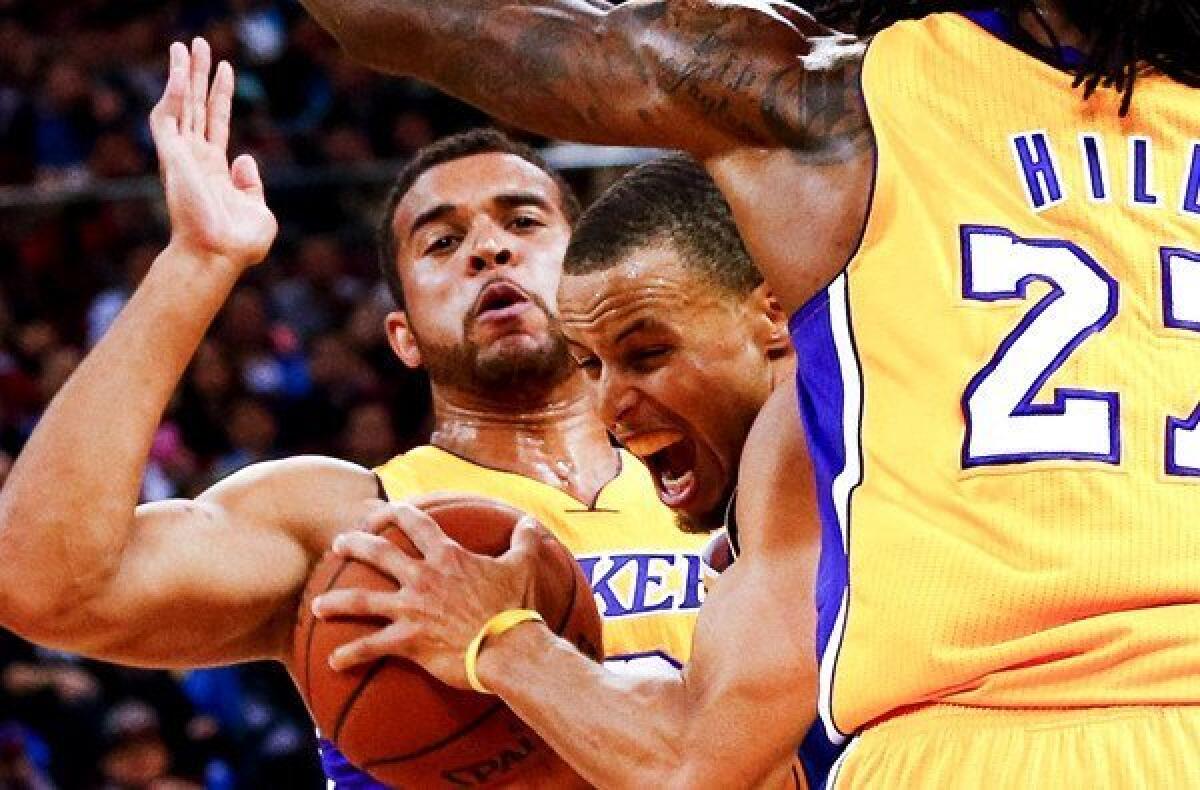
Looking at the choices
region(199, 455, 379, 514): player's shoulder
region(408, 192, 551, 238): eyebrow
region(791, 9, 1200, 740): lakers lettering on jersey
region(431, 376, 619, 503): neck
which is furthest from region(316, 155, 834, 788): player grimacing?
region(408, 192, 551, 238): eyebrow

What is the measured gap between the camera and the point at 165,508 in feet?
11.6

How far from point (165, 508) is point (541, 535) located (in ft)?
2.48

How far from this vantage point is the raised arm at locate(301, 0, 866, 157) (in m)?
2.51

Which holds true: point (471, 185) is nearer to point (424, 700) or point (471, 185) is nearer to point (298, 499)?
point (298, 499)

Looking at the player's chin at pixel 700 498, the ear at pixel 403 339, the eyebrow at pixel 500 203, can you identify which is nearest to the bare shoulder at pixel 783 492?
the player's chin at pixel 700 498

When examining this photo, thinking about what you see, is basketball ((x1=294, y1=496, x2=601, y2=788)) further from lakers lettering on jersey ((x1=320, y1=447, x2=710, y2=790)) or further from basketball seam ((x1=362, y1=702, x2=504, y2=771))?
lakers lettering on jersey ((x1=320, y1=447, x2=710, y2=790))

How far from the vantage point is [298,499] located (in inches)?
146

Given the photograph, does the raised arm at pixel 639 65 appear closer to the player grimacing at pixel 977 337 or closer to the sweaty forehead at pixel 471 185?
the player grimacing at pixel 977 337

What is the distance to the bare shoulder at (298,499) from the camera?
365 centimetres

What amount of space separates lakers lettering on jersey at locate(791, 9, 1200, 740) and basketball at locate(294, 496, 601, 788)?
80 centimetres

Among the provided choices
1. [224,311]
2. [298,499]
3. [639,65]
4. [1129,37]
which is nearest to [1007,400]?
[1129,37]

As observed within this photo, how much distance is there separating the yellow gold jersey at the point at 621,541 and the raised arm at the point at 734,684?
0.97 meters

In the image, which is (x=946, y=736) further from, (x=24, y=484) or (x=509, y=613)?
(x=24, y=484)

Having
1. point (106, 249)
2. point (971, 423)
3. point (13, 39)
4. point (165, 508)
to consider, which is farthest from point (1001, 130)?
point (13, 39)
